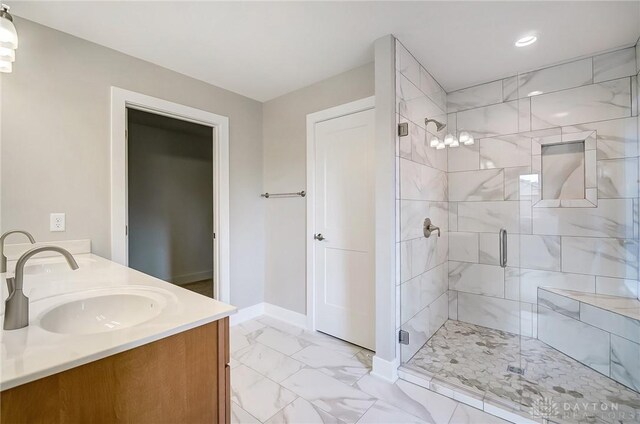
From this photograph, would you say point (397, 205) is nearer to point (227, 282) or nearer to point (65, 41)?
point (227, 282)

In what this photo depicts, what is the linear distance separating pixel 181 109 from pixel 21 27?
0.96 meters

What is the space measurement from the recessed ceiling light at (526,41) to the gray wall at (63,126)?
2.64 m

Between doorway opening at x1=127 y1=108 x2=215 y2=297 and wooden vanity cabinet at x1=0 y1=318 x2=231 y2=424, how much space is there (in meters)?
3.15

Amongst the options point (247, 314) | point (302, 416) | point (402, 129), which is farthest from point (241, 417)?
point (402, 129)

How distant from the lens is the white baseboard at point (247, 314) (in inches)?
110

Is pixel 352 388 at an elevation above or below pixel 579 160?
below

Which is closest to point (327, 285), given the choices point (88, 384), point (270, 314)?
point (270, 314)

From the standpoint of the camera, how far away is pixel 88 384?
0.68m

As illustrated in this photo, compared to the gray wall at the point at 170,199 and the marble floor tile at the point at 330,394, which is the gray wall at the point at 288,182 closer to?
the marble floor tile at the point at 330,394

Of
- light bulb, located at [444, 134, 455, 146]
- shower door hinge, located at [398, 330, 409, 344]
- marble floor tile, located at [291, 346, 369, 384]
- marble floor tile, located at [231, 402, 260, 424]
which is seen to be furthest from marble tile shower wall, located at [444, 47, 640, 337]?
marble floor tile, located at [231, 402, 260, 424]

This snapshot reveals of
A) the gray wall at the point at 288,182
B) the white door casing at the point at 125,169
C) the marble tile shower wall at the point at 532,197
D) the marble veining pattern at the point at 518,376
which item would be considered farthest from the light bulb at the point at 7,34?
the marble tile shower wall at the point at 532,197

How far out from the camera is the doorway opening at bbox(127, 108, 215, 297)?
380cm

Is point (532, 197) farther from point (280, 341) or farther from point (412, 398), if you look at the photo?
point (280, 341)

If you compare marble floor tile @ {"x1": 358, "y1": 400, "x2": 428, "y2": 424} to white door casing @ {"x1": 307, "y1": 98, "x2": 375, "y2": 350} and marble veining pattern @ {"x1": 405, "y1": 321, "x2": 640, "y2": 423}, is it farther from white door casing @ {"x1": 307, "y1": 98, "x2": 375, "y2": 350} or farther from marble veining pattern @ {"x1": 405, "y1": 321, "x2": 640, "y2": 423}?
white door casing @ {"x1": 307, "y1": 98, "x2": 375, "y2": 350}
